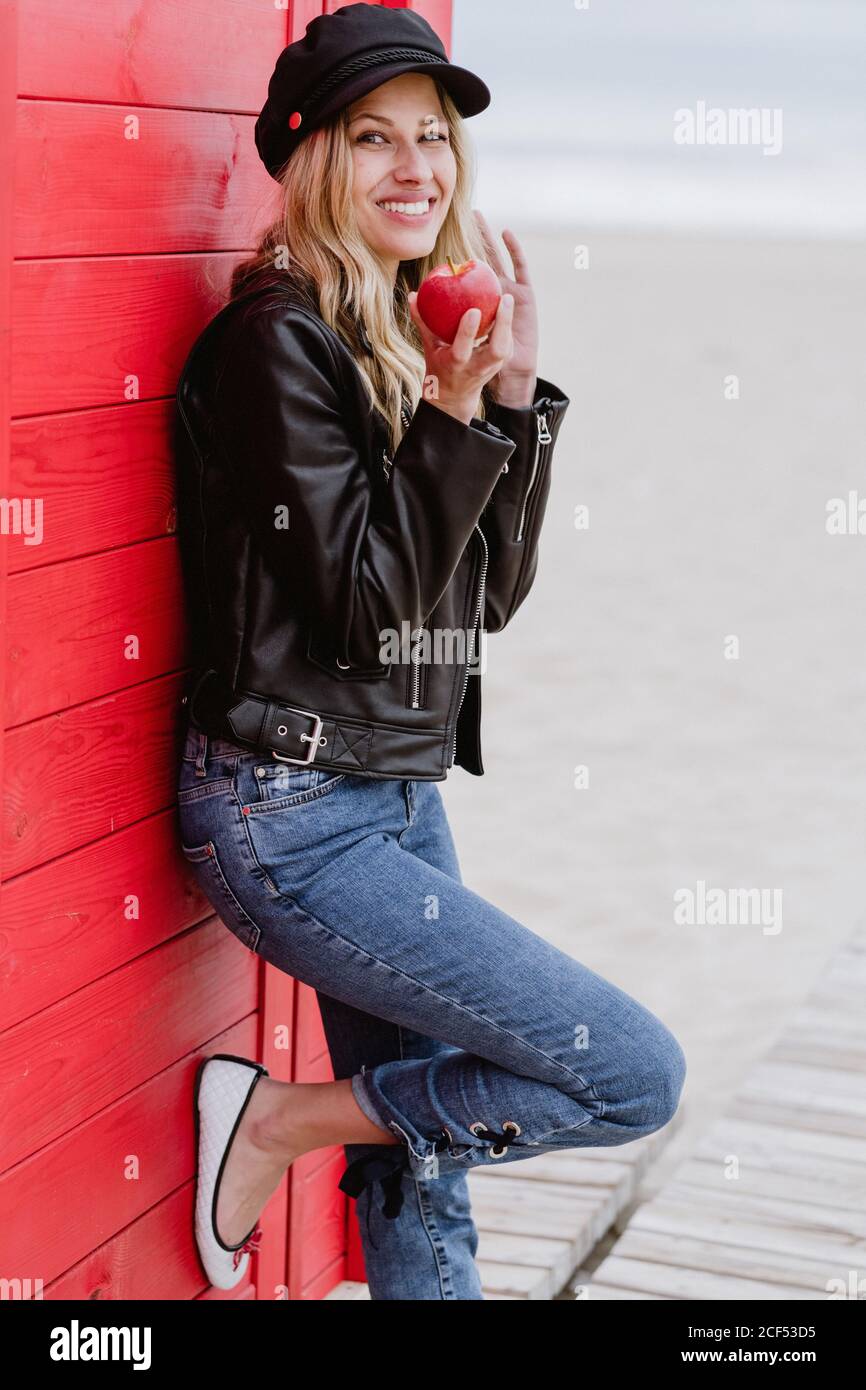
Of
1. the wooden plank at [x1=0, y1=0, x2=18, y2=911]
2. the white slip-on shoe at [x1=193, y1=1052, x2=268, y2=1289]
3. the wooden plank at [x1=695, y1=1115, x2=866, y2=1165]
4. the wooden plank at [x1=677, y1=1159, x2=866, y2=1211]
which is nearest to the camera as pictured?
the wooden plank at [x1=0, y1=0, x2=18, y2=911]

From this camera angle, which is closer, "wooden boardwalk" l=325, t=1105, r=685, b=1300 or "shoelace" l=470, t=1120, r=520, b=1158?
"shoelace" l=470, t=1120, r=520, b=1158

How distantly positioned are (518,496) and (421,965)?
0.77 metres

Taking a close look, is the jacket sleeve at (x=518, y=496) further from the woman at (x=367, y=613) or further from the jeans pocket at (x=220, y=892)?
the jeans pocket at (x=220, y=892)

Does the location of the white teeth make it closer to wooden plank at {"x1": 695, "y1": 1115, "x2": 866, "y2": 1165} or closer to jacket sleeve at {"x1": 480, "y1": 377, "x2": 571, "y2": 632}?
jacket sleeve at {"x1": 480, "y1": 377, "x2": 571, "y2": 632}

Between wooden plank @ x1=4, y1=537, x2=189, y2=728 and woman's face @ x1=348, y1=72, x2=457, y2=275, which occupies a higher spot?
woman's face @ x1=348, y1=72, x2=457, y2=275

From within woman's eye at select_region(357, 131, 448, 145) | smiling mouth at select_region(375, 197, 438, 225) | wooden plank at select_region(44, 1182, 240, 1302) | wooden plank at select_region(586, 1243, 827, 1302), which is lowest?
wooden plank at select_region(586, 1243, 827, 1302)

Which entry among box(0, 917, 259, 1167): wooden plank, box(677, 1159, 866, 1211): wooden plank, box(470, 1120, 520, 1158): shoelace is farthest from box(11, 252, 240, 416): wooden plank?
box(677, 1159, 866, 1211): wooden plank

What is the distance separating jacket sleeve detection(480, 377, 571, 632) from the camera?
283 centimetres

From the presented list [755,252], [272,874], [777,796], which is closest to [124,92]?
[272,874]

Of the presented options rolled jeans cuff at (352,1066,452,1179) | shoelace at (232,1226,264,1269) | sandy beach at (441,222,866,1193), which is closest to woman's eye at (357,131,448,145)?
rolled jeans cuff at (352,1066,452,1179)

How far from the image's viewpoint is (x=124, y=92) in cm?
249

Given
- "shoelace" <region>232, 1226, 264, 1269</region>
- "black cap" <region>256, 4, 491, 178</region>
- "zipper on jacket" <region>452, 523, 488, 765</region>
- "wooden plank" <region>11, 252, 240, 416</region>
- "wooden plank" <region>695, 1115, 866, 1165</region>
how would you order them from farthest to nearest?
1. "wooden plank" <region>695, 1115, 866, 1165</region>
2. "shoelace" <region>232, 1226, 264, 1269</region>
3. "zipper on jacket" <region>452, 523, 488, 765</region>
4. "black cap" <region>256, 4, 491, 178</region>
5. "wooden plank" <region>11, 252, 240, 416</region>

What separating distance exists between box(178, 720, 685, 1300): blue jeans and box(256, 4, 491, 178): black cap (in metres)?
0.90

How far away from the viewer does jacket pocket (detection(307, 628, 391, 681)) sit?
2.57 metres
